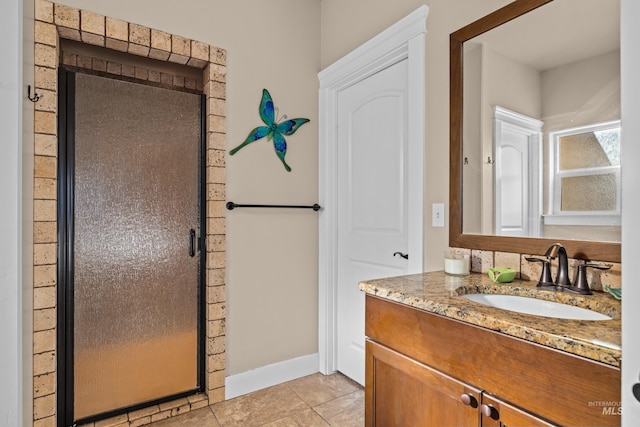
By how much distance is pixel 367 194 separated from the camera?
2268mm

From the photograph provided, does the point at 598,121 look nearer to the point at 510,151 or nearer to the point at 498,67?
the point at 510,151

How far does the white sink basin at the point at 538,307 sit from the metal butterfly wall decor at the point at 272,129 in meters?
1.55

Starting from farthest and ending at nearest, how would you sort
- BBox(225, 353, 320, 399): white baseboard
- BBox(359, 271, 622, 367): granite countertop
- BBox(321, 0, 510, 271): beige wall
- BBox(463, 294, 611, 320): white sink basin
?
1. BBox(225, 353, 320, 399): white baseboard
2. BBox(321, 0, 510, 271): beige wall
3. BBox(463, 294, 611, 320): white sink basin
4. BBox(359, 271, 622, 367): granite countertop

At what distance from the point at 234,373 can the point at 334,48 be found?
2.23 metres

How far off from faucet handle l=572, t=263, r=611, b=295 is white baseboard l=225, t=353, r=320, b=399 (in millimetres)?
1811

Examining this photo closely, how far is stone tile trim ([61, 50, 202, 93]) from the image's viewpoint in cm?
209

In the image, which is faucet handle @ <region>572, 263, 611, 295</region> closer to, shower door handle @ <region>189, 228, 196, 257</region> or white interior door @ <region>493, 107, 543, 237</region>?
white interior door @ <region>493, 107, 543, 237</region>

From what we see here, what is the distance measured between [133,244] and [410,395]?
1.62 m

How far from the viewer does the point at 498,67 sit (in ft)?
4.95

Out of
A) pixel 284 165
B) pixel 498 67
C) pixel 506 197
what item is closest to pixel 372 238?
pixel 284 165

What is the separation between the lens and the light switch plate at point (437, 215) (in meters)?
1.71

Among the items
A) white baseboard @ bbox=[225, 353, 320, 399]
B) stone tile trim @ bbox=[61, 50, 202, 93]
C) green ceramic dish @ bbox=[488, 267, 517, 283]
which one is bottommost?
white baseboard @ bbox=[225, 353, 320, 399]

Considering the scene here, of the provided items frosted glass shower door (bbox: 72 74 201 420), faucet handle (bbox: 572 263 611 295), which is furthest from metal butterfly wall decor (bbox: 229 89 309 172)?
faucet handle (bbox: 572 263 611 295)

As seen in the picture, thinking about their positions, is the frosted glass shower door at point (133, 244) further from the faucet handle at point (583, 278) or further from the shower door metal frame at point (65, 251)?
the faucet handle at point (583, 278)
